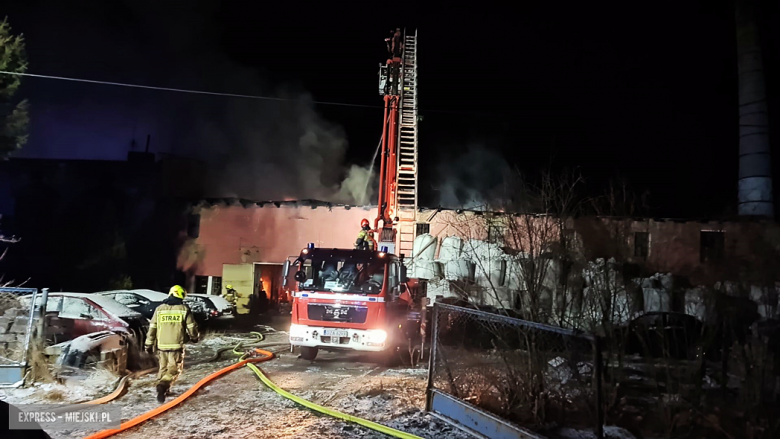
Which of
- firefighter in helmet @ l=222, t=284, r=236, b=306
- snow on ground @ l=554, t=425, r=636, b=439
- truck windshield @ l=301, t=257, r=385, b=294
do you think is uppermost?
truck windshield @ l=301, t=257, r=385, b=294

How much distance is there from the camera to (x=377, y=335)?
8.51 meters

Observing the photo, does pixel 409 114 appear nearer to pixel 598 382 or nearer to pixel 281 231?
→ pixel 281 231

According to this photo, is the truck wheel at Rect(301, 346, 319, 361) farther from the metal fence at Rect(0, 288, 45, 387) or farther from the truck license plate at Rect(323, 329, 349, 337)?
the metal fence at Rect(0, 288, 45, 387)

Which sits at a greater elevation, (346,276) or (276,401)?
(346,276)

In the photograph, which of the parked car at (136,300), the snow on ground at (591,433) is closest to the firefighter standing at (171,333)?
the snow on ground at (591,433)

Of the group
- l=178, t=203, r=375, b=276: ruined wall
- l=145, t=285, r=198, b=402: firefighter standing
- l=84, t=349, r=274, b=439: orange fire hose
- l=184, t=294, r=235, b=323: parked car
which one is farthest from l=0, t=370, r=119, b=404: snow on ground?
l=178, t=203, r=375, b=276: ruined wall

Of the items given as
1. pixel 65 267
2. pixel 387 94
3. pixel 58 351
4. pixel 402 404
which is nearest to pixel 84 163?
pixel 65 267

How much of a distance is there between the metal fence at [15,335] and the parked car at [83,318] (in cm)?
49

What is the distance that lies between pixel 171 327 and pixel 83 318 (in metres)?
4.54

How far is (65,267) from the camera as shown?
20.8m

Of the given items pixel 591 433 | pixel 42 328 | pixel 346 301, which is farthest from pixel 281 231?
pixel 591 433

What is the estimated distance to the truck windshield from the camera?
8797 millimetres

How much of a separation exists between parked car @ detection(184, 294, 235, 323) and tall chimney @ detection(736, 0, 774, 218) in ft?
72.5

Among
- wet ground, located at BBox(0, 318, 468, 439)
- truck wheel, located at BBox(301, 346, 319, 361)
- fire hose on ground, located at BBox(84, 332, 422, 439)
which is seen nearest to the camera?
fire hose on ground, located at BBox(84, 332, 422, 439)
